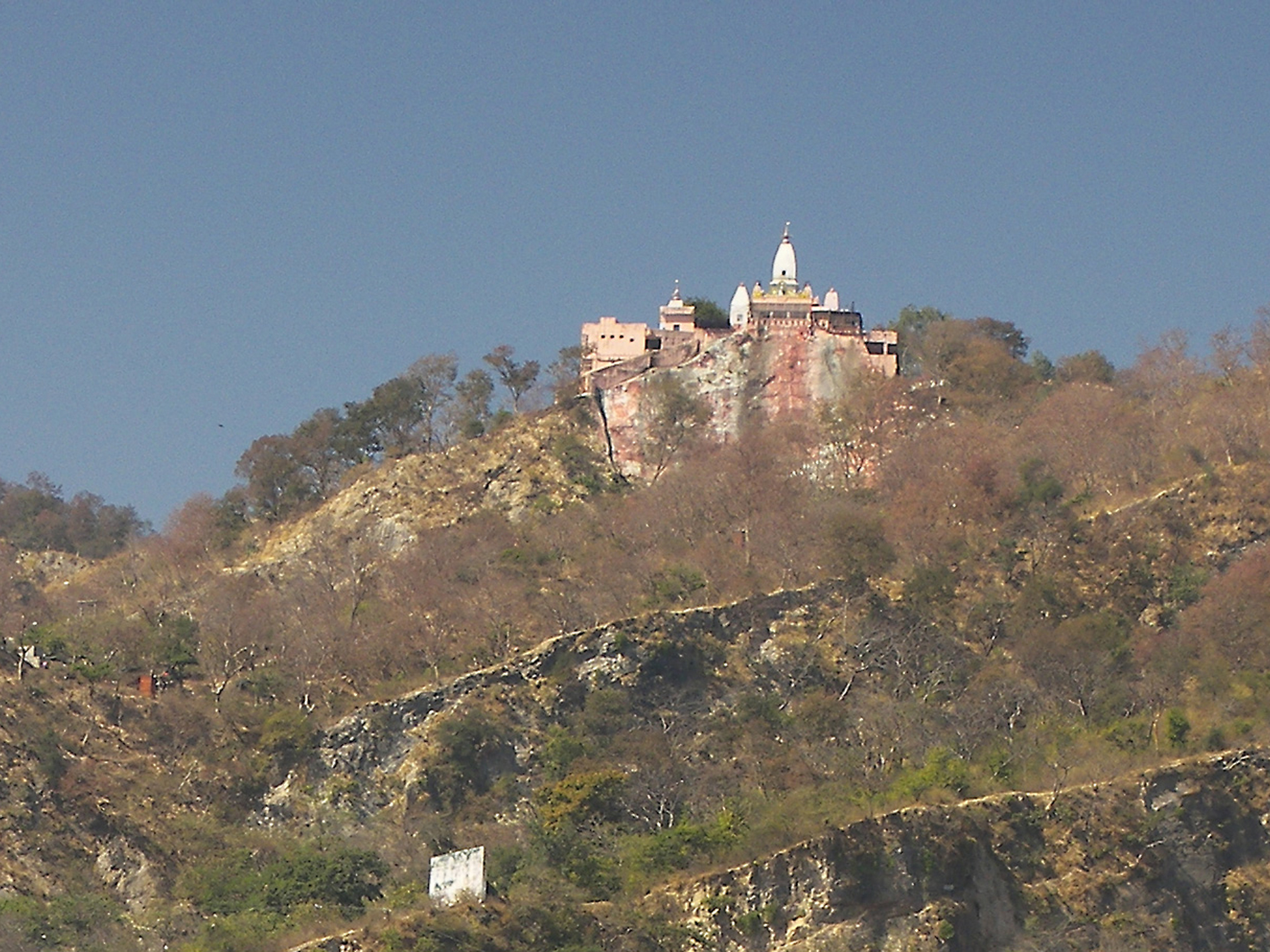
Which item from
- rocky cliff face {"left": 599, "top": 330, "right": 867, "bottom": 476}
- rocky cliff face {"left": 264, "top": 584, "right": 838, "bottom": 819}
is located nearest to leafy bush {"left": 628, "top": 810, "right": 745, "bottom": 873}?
rocky cliff face {"left": 264, "top": 584, "right": 838, "bottom": 819}

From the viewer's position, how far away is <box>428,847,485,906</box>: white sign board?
46.4 metres

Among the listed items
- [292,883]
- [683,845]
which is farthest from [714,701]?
[292,883]

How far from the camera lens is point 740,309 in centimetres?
7800

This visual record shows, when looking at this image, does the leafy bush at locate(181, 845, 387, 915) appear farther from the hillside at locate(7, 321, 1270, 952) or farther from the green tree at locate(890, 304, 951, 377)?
the green tree at locate(890, 304, 951, 377)

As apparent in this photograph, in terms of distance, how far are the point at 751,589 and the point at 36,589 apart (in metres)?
21.7

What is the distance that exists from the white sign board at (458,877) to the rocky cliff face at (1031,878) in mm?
3165

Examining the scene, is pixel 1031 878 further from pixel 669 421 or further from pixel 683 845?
pixel 669 421

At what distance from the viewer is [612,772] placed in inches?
2018

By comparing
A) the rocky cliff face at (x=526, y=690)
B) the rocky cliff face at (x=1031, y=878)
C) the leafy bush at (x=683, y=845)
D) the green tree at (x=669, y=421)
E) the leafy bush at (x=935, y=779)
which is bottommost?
the rocky cliff face at (x=1031, y=878)

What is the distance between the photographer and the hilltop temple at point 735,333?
236ft

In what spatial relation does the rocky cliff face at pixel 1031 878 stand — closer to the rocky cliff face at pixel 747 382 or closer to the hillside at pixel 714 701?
the hillside at pixel 714 701

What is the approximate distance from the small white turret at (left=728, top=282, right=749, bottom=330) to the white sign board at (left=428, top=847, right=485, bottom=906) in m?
31.1

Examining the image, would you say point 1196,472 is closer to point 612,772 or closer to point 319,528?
point 612,772

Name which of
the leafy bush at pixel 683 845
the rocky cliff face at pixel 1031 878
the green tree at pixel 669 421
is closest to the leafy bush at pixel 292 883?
the leafy bush at pixel 683 845
